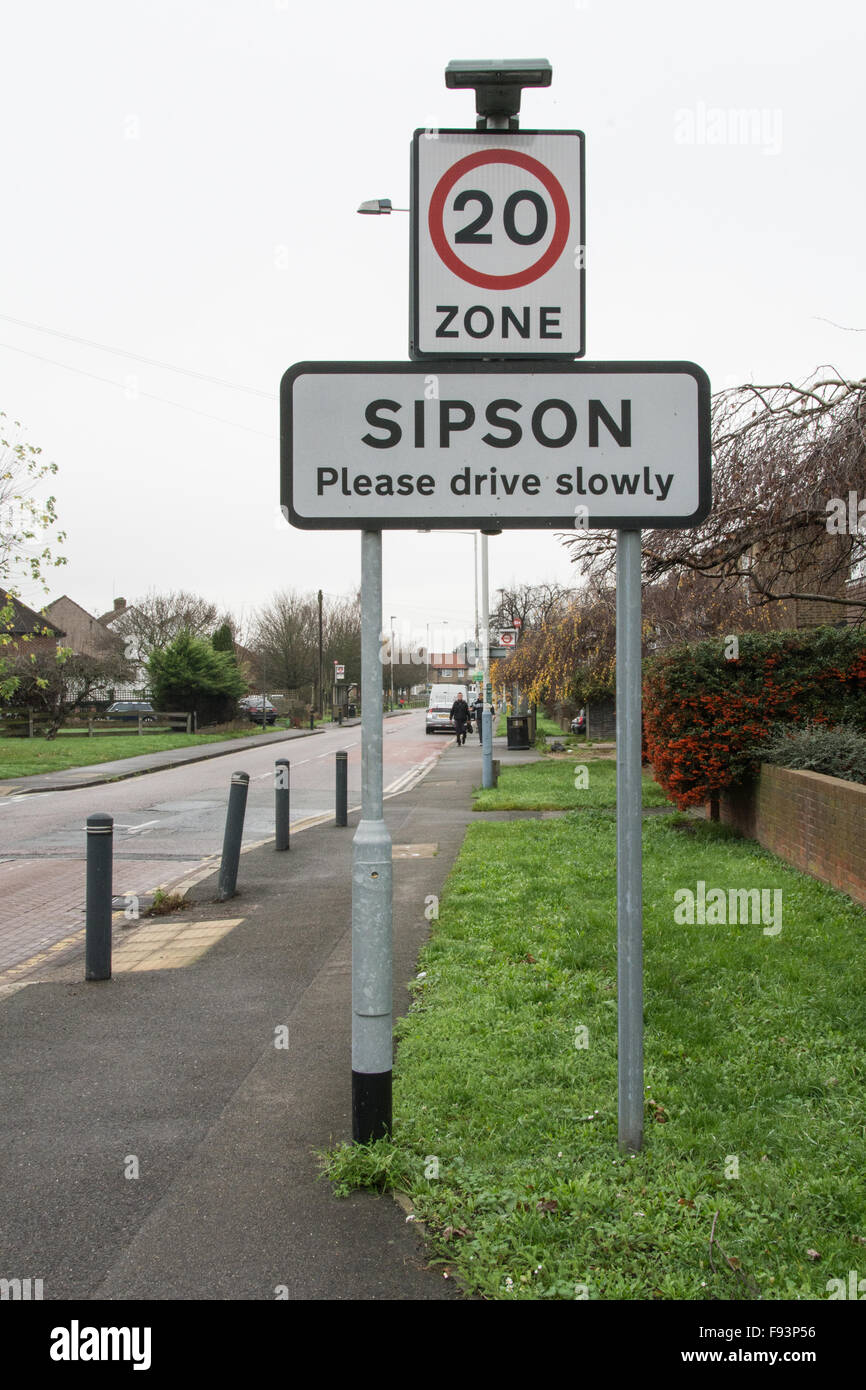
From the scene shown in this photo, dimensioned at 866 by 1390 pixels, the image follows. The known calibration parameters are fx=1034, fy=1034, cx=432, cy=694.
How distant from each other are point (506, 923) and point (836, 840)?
2.60m

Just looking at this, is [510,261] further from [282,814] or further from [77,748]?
[77,748]

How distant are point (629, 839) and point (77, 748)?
94.0ft

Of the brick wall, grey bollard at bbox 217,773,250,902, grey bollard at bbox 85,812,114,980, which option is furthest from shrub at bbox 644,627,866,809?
grey bollard at bbox 85,812,114,980

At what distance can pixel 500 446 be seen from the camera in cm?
354


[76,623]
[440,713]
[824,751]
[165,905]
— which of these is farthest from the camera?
[76,623]

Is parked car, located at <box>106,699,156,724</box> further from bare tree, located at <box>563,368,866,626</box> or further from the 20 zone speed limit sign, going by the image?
the 20 zone speed limit sign

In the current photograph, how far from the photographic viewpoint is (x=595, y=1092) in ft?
13.5

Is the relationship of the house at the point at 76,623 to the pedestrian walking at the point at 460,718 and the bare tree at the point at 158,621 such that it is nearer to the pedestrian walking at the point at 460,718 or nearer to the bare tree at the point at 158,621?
the bare tree at the point at 158,621

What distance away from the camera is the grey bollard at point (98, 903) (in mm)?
6430

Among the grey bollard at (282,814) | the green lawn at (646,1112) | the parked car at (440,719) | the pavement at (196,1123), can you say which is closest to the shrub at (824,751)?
the green lawn at (646,1112)

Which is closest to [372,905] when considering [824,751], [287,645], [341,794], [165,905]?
[165,905]
